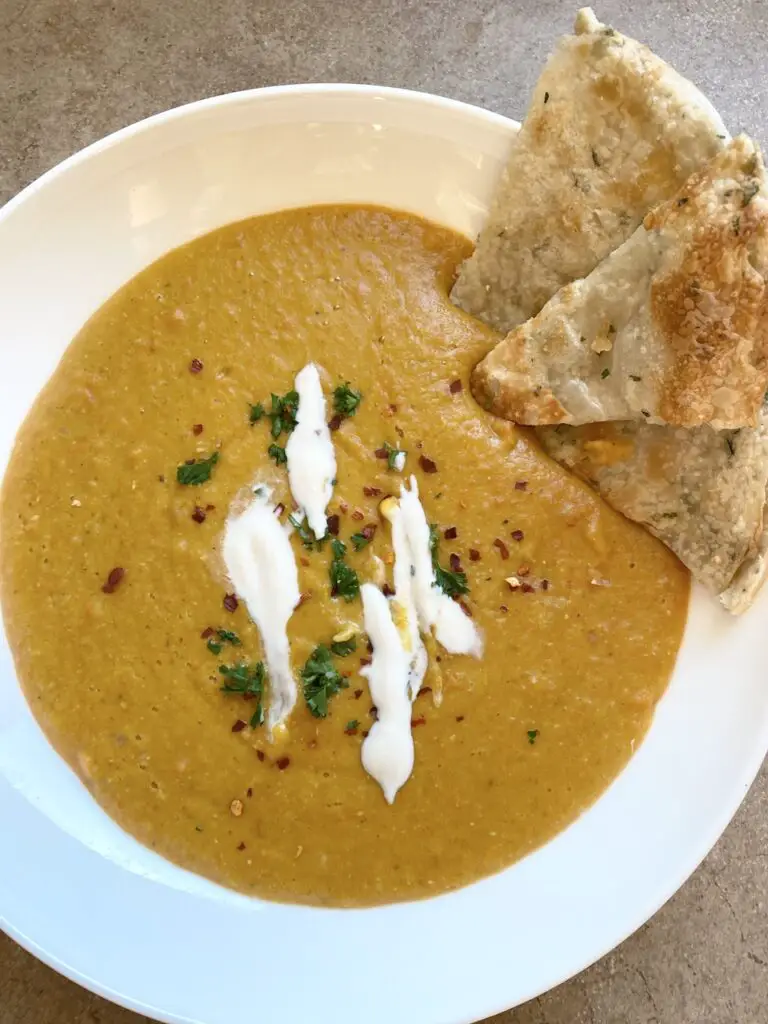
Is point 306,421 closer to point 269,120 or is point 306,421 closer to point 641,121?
point 269,120

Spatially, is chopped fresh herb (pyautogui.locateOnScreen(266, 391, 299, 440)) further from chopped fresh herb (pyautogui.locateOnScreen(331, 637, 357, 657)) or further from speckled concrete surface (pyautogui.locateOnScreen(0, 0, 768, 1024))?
speckled concrete surface (pyautogui.locateOnScreen(0, 0, 768, 1024))

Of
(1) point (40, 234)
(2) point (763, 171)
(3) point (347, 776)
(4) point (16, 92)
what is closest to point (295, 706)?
(3) point (347, 776)

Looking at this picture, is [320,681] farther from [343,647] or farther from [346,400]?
[346,400]

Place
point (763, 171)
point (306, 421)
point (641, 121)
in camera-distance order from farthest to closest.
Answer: point (306, 421), point (641, 121), point (763, 171)

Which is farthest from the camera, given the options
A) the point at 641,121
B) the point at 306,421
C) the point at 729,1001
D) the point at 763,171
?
the point at 729,1001

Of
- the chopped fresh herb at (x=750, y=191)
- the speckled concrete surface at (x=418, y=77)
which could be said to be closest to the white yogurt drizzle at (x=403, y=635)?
the speckled concrete surface at (x=418, y=77)

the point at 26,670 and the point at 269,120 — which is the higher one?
the point at 269,120

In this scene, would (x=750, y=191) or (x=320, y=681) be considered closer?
(x=750, y=191)

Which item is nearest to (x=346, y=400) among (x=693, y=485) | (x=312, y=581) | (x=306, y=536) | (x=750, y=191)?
(x=306, y=536)
